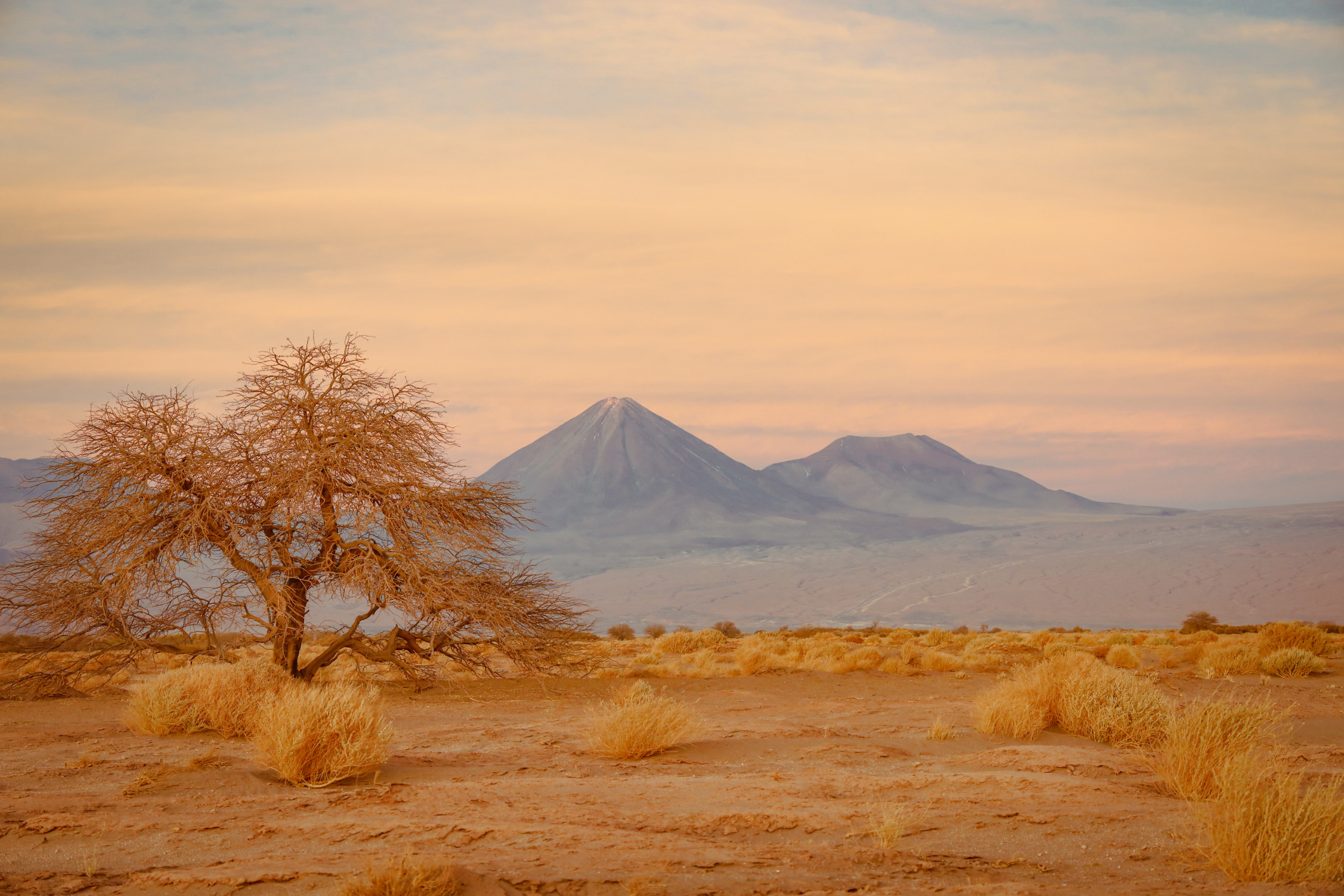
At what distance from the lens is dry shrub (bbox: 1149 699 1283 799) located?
337 inches

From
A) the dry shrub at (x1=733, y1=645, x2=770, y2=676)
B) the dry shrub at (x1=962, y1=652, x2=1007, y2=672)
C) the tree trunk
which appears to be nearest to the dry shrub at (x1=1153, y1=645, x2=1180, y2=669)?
the dry shrub at (x1=962, y1=652, x2=1007, y2=672)

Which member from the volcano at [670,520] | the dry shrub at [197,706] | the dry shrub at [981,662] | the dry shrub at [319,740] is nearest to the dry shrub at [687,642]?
the dry shrub at [981,662]

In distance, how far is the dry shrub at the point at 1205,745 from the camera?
8.55 metres

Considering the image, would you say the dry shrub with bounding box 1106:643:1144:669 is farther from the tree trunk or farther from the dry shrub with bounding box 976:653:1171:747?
the tree trunk

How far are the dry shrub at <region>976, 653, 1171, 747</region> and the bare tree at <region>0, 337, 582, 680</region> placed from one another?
25.0 feet

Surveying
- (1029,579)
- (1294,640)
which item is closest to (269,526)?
(1294,640)

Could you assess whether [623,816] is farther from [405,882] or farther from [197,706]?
[197,706]

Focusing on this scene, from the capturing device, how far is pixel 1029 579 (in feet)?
342

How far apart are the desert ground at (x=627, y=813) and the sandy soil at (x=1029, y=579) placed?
76.2 m

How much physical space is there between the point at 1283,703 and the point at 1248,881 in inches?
445

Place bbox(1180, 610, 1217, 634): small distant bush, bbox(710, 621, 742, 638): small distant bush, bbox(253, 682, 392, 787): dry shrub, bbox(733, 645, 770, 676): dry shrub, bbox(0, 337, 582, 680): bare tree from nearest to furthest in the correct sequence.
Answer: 1. bbox(253, 682, 392, 787): dry shrub
2. bbox(0, 337, 582, 680): bare tree
3. bbox(733, 645, 770, 676): dry shrub
4. bbox(1180, 610, 1217, 634): small distant bush
5. bbox(710, 621, 742, 638): small distant bush

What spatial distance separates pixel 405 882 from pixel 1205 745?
6.96m

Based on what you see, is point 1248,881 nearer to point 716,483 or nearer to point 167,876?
point 167,876

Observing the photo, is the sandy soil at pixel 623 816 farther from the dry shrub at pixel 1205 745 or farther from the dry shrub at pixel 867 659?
the dry shrub at pixel 867 659
